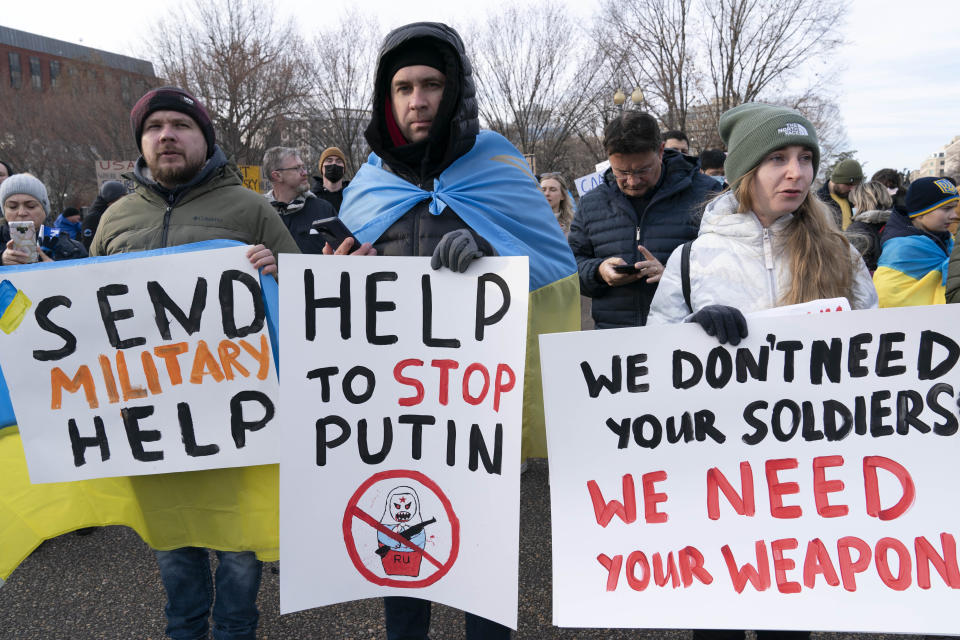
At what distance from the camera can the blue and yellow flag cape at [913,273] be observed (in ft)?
11.0

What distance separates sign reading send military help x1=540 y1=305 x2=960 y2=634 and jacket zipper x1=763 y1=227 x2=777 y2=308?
0.22 metres

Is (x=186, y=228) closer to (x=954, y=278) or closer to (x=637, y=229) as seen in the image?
(x=637, y=229)

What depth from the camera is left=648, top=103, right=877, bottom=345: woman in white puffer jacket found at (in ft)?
5.41

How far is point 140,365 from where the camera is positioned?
72.9 inches

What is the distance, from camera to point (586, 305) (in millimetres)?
9383

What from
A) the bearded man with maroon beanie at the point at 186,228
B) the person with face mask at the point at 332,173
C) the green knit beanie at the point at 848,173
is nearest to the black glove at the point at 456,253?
the bearded man with maroon beanie at the point at 186,228

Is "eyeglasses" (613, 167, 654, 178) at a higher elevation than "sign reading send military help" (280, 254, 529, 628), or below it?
higher

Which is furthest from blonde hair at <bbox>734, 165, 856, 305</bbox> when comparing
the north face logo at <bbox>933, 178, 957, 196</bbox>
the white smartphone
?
the white smartphone

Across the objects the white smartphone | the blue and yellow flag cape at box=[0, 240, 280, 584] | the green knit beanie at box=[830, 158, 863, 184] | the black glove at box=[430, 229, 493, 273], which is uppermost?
the green knit beanie at box=[830, 158, 863, 184]

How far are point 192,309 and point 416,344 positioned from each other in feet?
2.40

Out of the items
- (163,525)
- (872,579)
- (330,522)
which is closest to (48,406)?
(163,525)

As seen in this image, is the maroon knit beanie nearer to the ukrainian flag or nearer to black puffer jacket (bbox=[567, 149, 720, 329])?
the ukrainian flag

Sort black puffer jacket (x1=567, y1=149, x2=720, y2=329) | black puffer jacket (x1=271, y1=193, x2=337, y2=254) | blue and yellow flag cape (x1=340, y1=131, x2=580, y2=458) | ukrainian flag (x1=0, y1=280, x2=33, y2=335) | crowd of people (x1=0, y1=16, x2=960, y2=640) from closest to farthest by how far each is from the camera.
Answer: crowd of people (x1=0, y1=16, x2=960, y2=640)
ukrainian flag (x1=0, y1=280, x2=33, y2=335)
blue and yellow flag cape (x1=340, y1=131, x2=580, y2=458)
black puffer jacket (x1=567, y1=149, x2=720, y2=329)
black puffer jacket (x1=271, y1=193, x2=337, y2=254)

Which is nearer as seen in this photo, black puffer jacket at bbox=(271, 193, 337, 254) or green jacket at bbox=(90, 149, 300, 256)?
green jacket at bbox=(90, 149, 300, 256)
